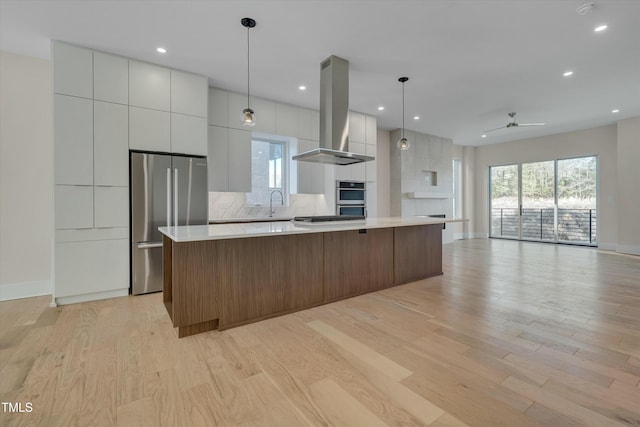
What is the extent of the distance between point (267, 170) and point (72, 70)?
2.85m

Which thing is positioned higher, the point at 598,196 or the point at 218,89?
the point at 218,89

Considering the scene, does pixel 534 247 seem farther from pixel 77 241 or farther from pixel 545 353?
pixel 77 241

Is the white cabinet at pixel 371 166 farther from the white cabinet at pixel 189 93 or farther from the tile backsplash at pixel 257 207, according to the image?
the white cabinet at pixel 189 93

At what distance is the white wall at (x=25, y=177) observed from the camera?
3.42m

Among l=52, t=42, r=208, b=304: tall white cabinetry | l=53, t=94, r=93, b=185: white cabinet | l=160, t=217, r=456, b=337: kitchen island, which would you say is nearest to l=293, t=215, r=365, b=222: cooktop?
l=160, t=217, r=456, b=337: kitchen island

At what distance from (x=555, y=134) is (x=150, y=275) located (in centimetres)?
977

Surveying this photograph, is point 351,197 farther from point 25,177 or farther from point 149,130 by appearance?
point 25,177

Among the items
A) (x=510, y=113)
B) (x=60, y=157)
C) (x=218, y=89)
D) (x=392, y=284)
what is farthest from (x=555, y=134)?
(x=60, y=157)

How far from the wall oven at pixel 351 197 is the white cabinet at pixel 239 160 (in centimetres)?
185

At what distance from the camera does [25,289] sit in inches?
138

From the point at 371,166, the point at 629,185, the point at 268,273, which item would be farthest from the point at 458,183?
the point at 268,273

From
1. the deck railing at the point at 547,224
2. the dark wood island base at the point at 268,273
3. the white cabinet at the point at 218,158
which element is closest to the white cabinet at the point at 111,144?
the white cabinet at the point at 218,158

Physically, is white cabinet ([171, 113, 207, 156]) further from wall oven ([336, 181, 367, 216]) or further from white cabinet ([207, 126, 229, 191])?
wall oven ([336, 181, 367, 216])

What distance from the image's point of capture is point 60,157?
3174 mm
